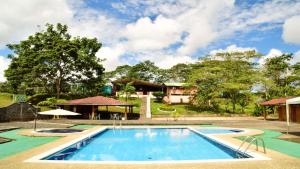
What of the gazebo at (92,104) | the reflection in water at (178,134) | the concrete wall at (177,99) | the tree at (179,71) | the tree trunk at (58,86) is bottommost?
the reflection in water at (178,134)

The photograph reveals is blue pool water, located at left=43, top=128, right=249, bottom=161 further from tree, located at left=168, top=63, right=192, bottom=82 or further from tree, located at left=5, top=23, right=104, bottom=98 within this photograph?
tree, located at left=168, top=63, right=192, bottom=82

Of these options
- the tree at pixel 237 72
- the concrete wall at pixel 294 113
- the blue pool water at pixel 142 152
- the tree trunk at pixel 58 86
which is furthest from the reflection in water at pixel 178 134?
the tree trunk at pixel 58 86

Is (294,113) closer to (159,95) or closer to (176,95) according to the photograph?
(176,95)

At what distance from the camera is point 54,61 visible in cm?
4059

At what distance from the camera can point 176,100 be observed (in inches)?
2060

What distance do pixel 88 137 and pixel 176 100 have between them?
37.4 m

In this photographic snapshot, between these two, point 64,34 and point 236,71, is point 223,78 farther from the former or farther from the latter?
point 64,34

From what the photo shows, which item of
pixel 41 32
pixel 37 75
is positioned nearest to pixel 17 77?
pixel 37 75

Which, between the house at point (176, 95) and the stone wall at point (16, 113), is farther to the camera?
the house at point (176, 95)

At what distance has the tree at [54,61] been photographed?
131 feet

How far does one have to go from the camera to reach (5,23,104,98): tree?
40.0 meters

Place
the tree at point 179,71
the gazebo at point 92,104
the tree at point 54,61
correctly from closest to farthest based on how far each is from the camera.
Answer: the gazebo at point 92,104 → the tree at point 54,61 → the tree at point 179,71

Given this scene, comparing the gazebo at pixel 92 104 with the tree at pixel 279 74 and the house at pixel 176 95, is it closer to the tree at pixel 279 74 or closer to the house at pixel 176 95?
the house at pixel 176 95

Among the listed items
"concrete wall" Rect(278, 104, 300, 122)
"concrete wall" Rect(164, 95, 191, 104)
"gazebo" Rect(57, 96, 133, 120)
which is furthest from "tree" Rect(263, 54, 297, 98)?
"gazebo" Rect(57, 96, 133, 120)
